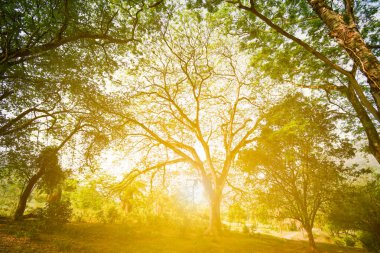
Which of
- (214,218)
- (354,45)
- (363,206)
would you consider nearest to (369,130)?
(354,45)

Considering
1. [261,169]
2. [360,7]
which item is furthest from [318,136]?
[360,7]

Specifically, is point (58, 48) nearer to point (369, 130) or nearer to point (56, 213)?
point (56, 213)

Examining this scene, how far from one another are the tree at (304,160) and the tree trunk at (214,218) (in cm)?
427

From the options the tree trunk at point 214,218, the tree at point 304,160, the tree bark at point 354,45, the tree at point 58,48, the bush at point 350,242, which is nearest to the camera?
the tree bark at point 354,45

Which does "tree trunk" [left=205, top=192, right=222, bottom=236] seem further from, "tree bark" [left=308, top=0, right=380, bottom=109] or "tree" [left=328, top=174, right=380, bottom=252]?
"tree bark" [left=308, top=0, right=380, bottom=109]

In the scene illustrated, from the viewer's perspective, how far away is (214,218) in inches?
539

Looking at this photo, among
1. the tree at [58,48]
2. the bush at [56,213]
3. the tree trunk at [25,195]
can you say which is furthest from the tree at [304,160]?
the tree trunk at [25,195]

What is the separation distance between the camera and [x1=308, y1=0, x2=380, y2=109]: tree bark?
3.26m

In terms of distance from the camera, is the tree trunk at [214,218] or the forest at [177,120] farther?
the tree trunk at [214,218]

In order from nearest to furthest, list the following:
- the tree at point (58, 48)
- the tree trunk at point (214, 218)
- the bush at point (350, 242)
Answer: the tree at point (58, 48), the tree trunk at point (214, 218), the bush at point (350, 242)

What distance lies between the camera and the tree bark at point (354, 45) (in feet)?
10.7

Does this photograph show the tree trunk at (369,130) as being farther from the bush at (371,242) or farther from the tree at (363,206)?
the bush at (371,242)

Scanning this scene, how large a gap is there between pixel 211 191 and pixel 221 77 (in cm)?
1016

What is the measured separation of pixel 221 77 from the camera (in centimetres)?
1584
